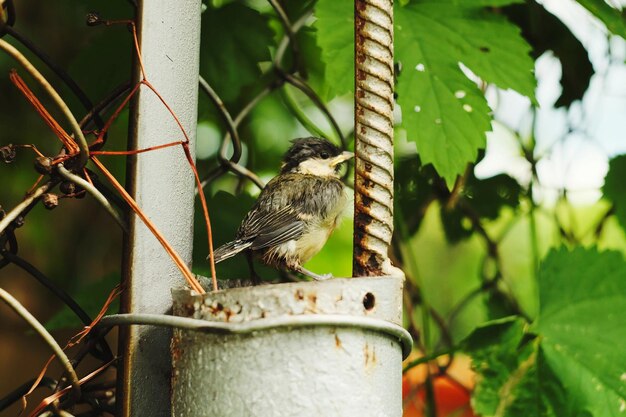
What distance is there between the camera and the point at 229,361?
0.71 meters

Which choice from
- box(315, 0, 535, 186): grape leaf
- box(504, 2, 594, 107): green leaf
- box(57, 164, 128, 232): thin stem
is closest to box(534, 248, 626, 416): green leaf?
box(315, 0, 535, 186): grape leaf

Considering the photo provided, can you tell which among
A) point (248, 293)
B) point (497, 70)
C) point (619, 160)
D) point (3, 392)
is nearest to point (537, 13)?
point (619, 160)

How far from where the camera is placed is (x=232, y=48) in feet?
4.80

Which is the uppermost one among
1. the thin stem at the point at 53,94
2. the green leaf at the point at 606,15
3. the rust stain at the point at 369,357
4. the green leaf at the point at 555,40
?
the green leaf at the point at 555,40

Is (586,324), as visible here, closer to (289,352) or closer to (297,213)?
(297,213)

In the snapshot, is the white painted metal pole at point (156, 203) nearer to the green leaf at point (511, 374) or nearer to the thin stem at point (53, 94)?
the thin stem at point (53, 94)

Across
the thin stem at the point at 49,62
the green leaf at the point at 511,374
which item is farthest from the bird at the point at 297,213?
the thin stem at the point at 49,62

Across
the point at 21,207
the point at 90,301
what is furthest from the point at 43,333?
the point at 90,301

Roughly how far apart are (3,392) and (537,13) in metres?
1.38

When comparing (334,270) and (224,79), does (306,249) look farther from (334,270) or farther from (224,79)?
(334,270)

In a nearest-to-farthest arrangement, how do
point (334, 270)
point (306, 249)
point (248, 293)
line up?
point (248, 293), point (306, 249), point (334, 270)

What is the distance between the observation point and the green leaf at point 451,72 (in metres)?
1.23

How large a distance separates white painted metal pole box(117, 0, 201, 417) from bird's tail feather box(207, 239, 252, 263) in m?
0.33

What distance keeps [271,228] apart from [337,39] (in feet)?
1.04
